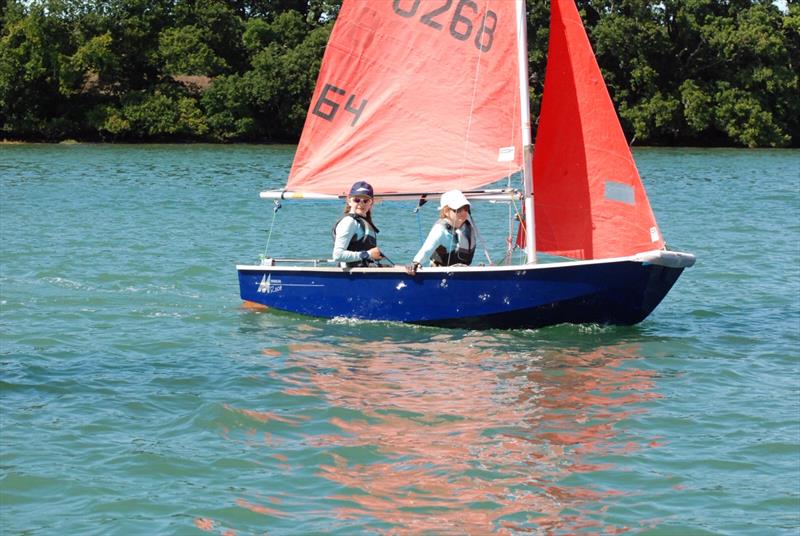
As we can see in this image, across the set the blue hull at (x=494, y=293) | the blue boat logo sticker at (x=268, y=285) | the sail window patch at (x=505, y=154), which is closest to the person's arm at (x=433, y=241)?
the blue hull at (x=494, y=293)

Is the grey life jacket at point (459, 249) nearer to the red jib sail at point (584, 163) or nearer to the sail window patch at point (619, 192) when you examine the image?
the red jib sail at point (584, 163)

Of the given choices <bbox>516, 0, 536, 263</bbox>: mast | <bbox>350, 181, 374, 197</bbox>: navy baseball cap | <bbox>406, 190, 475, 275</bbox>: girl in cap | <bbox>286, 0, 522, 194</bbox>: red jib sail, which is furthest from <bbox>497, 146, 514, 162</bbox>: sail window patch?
<bbox>350, 181, 374, 197</bbox>: navy baseball cap

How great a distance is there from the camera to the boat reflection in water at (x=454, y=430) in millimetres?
8516

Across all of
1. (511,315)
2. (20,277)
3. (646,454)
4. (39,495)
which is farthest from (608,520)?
(20,277)

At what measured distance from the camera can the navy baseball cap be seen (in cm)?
1412

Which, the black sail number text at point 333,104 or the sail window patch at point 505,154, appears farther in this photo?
the black sail number text at point 333,104

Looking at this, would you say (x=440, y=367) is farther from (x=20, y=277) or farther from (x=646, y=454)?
(x=20, y=277)

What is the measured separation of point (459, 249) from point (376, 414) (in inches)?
146

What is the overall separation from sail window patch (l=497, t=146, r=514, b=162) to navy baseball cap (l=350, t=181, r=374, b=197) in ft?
5.05

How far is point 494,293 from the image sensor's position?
13641mm

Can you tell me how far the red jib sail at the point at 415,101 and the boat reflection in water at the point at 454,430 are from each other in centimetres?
224

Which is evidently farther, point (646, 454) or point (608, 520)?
point (646, 454)

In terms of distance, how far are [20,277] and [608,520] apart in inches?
478

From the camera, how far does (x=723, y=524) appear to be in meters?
8.35
